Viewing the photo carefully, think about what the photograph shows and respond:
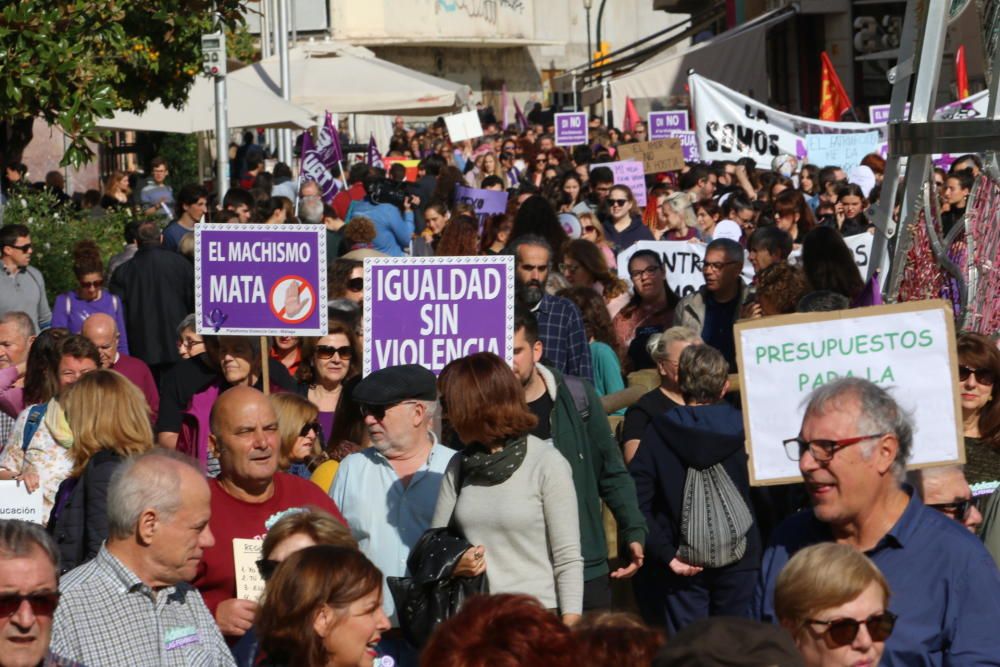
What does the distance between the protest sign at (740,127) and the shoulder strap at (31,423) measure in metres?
13.4

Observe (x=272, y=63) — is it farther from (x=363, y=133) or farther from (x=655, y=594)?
(x=363, y=133)

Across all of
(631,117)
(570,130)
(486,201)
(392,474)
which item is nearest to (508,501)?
(392,474)

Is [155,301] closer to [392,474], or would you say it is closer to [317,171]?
[392,474]

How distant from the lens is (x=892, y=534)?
4.20 m

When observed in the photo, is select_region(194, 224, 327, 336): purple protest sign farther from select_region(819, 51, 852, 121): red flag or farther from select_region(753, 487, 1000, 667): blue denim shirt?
select_region(819, 51, 852, 121): red flag

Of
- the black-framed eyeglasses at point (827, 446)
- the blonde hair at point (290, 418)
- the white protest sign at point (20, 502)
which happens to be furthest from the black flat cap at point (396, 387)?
the black-framed eyeglasses at point (827, 446)

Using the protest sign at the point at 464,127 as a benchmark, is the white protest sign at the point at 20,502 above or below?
below

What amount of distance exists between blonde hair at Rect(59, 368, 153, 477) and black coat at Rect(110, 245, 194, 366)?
18.4ft

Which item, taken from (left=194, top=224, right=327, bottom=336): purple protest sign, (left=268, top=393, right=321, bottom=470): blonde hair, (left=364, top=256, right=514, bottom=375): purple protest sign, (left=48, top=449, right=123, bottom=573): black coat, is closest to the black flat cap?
(left=268, top=393, right=321, bottom=470): blonde hair

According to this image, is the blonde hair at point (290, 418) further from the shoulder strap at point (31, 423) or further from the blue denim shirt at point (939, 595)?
the blue denim shirt at point (939, 595)

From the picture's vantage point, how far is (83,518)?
19.9ft

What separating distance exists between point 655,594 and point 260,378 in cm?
219

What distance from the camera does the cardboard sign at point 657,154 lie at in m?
18.7

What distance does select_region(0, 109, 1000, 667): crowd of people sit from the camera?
3861mm
